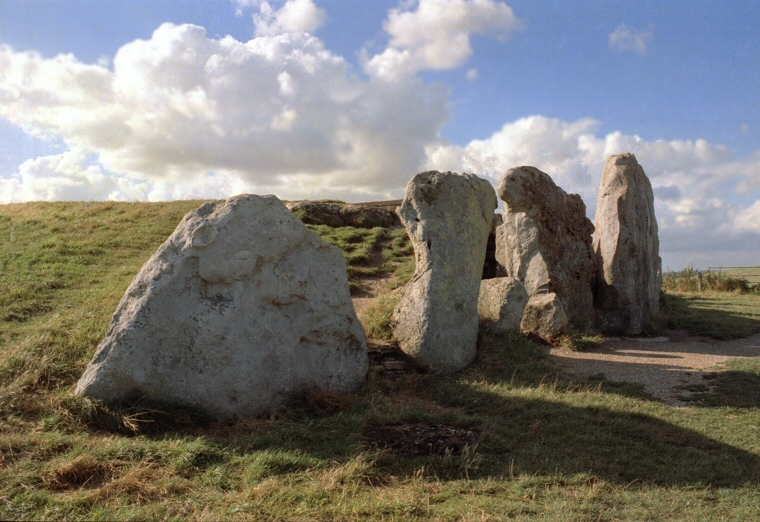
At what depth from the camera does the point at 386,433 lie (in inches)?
234

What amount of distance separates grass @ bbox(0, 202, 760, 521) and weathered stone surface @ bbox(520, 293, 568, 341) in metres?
1.52

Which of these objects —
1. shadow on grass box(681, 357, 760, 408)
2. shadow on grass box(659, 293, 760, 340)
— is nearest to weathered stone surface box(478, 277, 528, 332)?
shadow on grass box(681, 357, 760, 408)

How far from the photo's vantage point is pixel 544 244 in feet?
39.8

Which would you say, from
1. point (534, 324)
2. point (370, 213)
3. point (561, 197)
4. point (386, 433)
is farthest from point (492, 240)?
point (386, 433)

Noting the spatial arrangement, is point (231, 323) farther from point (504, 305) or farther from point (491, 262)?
point (491, 262)

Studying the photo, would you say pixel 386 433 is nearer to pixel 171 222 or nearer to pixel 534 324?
pixel 534 324

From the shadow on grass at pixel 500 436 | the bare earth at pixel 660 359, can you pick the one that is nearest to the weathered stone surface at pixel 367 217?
the bare earth at pixel 660 359

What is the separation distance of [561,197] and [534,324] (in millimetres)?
3395

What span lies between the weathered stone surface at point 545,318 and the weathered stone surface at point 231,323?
4.39m

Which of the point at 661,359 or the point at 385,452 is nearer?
the point at 385,452

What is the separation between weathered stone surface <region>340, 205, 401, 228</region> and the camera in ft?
70.1

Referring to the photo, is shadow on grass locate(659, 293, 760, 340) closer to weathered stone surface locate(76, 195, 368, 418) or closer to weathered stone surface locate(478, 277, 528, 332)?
weathered stone surface locate(478, 277, 528, 332)

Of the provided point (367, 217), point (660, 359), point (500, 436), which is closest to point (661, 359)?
point (660, 359)

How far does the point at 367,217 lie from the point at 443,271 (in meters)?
12.9
